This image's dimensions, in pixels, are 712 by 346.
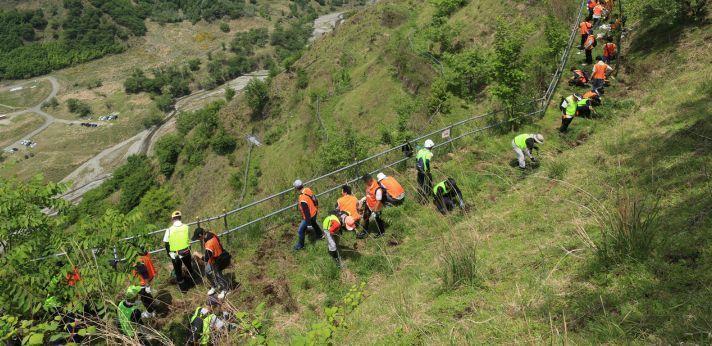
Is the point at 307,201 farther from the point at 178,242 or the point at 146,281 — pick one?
the point at 146,281

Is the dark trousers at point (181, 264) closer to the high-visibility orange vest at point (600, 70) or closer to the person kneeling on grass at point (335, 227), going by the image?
the person kneeling on grass at point (335, 227)

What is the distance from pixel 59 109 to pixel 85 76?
89.6 ft

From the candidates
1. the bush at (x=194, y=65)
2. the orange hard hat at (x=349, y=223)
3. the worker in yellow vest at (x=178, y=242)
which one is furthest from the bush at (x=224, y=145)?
the bush at (x=194, y=65)

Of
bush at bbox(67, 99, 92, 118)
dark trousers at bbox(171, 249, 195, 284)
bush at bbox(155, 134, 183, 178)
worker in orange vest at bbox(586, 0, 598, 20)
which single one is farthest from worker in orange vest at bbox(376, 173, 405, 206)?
bush at bbox(67, 99, 92, 118)

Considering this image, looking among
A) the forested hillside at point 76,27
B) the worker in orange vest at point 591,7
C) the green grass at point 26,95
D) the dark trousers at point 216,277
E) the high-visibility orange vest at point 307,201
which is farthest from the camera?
the forested hillside at point 76,27

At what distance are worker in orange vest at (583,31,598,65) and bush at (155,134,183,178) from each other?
69824mm

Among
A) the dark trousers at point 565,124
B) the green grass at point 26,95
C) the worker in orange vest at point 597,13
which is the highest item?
the worker in orange vest at point 597,13

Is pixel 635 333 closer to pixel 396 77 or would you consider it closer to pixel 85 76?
pixel 396 77

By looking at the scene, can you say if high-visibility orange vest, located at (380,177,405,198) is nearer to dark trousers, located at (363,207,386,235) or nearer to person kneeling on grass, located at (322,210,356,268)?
dark trousers, located at (363,207,386,235)

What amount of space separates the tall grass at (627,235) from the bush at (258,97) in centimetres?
6511

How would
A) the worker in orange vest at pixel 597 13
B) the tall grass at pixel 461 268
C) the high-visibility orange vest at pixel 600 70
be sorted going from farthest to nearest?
the worker in orange vest at pixel 597 13 < the high-visibility orange vest at pixel 600 70 < the tall grass at pixel 461 268

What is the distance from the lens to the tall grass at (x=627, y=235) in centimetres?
496

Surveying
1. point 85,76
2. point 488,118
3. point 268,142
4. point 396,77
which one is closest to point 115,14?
point 85,76

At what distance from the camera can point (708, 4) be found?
1596 centimetres
